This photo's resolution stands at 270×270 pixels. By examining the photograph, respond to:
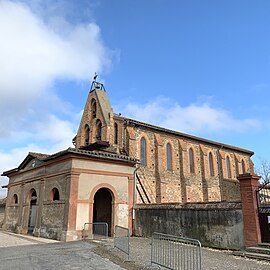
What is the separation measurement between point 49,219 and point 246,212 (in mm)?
12017

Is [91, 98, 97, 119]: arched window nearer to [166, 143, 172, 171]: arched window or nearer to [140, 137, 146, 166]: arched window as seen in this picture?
[140, 137, 146, 166]: arched window

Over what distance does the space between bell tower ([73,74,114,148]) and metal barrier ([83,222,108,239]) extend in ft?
26.3

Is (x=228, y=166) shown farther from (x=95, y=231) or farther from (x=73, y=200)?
(x=73, y=200)

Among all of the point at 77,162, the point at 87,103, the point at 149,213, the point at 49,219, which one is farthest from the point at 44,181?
the point at 87,103

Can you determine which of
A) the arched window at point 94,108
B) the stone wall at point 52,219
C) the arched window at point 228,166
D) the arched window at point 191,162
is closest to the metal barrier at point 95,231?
the stone wall at point 52,219

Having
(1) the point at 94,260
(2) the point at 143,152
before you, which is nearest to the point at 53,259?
(1) the point at 94,260

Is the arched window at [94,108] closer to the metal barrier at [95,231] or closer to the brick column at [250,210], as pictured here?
the metal barrier at [95,231]

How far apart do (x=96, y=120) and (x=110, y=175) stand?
33.3ft

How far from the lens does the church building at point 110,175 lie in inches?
635

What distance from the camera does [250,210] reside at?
10.8m

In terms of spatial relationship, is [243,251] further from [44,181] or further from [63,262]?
[44,181]

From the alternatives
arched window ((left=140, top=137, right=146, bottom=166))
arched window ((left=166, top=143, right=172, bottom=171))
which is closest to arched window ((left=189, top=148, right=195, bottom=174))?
arched window ((left=166, top=143, right=172, bottom=171))

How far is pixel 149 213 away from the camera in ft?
55.2

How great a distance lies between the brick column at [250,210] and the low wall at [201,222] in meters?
0.31
